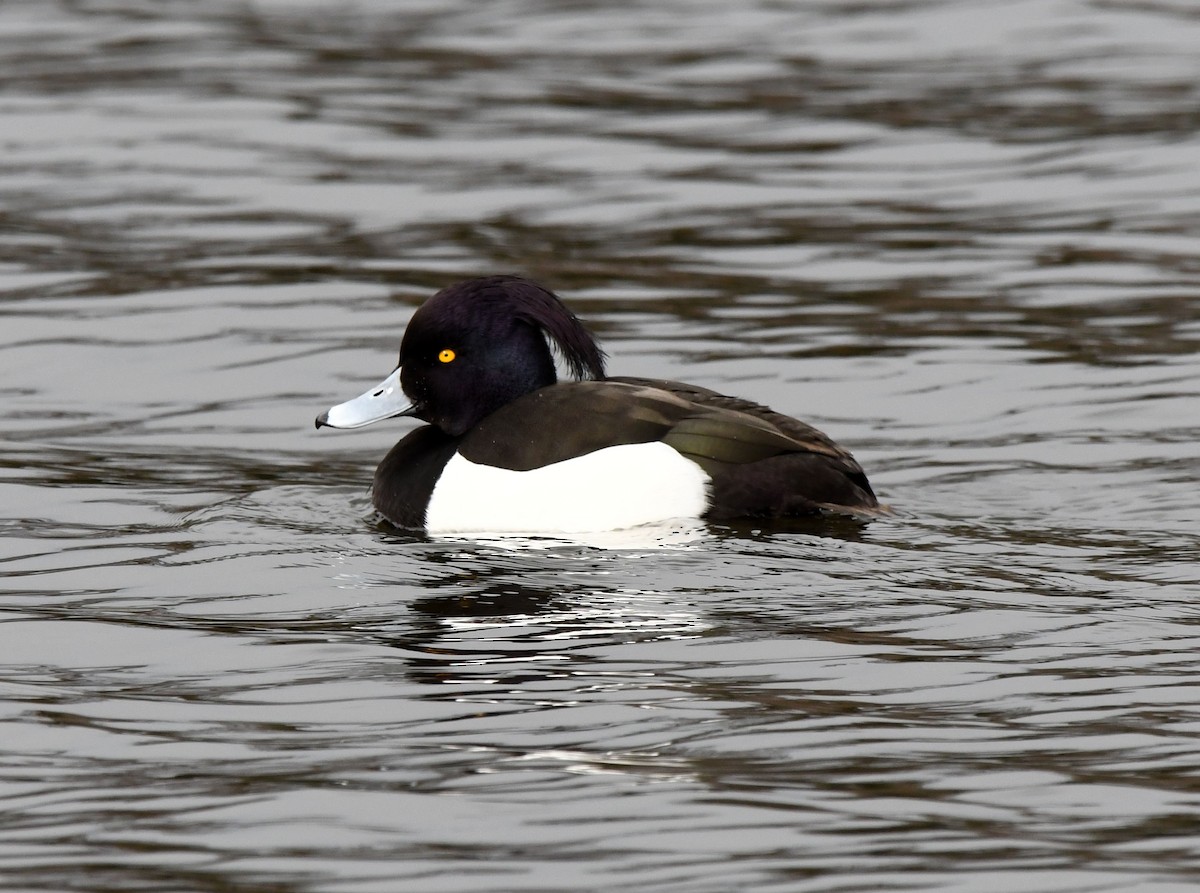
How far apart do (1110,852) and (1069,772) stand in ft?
1.35

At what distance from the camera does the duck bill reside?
761 cm

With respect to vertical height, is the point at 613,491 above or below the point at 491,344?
below

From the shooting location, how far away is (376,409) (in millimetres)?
7641

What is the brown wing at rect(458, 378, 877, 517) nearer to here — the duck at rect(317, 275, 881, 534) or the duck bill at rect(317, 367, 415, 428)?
the duck at rect(317, 275, 881, 534)

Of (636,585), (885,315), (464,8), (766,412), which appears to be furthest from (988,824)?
(464,8)

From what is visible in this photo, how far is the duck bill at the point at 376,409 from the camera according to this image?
7613 millimetres

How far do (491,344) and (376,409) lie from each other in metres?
0.48

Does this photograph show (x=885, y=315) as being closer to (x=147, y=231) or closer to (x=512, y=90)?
(x=147, y=231)

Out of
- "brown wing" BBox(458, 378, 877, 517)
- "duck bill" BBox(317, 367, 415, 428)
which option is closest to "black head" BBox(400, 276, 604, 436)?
"duck bill" BBox(317, 367, 415, 428)

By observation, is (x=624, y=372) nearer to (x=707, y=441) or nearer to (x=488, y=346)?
(x=488, y=346)

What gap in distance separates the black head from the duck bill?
0.37ft

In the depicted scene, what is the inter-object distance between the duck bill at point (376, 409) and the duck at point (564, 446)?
0.28 ft

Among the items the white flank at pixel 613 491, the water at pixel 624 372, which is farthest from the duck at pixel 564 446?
the water at pixel 624 372

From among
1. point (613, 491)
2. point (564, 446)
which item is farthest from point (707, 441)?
point (564, 446)
